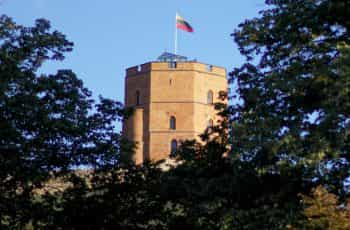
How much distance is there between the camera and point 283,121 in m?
15.2

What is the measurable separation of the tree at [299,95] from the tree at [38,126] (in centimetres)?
386

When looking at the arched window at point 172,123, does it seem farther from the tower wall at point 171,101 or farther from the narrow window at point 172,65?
the narrow window at point 172,65

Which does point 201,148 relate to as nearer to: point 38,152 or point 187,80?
point 38,152

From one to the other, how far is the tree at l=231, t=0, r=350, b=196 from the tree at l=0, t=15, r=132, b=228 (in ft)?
12.6

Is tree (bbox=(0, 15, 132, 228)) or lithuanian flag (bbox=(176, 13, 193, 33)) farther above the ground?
lithuanian flag (bbox=(176, 13, 193, 33))

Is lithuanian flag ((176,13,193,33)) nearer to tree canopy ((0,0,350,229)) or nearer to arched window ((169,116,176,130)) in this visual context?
arched window ((169,116,176,130))

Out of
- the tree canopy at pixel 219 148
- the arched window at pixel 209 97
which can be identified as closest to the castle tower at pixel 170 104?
the arched window at pixel 209 97

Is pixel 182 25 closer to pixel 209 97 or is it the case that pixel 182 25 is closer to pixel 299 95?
pixel 209 97

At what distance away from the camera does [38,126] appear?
57.6 feet

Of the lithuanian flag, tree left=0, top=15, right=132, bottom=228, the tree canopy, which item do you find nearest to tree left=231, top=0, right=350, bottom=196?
the tree canopy

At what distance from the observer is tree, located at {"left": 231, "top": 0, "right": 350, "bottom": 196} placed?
45.8ft

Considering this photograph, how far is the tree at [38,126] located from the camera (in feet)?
56.1

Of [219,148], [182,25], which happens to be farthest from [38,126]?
[182,25]

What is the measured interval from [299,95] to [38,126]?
19.5 ft
